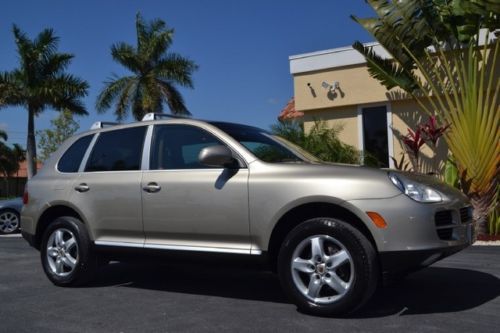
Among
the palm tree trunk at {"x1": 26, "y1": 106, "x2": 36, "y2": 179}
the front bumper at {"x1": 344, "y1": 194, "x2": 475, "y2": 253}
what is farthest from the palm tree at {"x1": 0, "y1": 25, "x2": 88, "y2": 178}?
the front bumper at {"x1": 344, "y1": 194, "x2": 475, "y2": 253}

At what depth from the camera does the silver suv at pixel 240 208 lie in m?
4.14

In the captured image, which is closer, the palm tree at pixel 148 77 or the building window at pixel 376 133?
the building window at pixel 376 133

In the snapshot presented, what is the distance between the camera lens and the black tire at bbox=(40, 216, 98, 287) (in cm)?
559

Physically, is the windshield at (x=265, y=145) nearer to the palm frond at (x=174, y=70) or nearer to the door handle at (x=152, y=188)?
the door handle at (x=152, y=188)

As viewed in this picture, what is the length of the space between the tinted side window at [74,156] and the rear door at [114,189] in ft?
0.60

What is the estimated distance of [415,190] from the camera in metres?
4.21

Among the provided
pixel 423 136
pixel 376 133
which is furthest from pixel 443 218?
pixel 376 133

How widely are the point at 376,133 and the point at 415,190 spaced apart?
9.33m

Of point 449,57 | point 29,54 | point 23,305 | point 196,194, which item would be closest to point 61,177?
point 23,305

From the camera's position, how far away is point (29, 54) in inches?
1032

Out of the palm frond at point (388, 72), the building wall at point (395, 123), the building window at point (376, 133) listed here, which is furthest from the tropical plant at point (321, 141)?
the palm frond at point (388, 72)

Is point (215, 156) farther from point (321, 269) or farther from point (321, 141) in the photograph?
point (321, 141)

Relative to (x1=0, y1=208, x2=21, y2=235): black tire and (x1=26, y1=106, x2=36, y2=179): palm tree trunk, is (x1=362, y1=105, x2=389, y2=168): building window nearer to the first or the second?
(x1=0, y1=208, x2=21, y2=235): black tire

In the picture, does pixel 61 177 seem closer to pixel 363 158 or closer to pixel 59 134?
pixel 363 158
